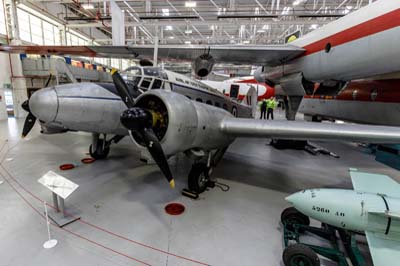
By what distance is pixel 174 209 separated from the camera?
3908 mm

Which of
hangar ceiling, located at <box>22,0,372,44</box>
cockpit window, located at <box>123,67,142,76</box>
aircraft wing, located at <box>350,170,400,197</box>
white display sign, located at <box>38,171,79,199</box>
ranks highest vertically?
hangar ceiling, located at <box>22,0,372,44</box>

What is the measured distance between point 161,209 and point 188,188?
0.94m

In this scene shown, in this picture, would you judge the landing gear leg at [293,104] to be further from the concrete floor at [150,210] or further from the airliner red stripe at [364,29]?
the airliner red stripe at [364,29]

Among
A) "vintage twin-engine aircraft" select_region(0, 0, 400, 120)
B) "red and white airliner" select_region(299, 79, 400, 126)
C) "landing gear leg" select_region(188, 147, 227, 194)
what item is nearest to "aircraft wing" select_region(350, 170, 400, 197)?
A: "vintage twin-engine aircraft" select_region(0, 0, 400, 120)

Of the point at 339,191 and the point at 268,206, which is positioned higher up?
the point at 339,191

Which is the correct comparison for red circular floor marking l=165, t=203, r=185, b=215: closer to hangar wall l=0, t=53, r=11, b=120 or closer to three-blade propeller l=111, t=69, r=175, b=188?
three-blade propeller l=111, t=69, r=175, b=188

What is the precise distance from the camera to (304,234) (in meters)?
3.26

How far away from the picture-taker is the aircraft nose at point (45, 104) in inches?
167

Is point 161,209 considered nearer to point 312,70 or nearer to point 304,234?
point 304,234

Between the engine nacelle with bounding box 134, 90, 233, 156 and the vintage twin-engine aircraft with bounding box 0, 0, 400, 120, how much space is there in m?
3.19

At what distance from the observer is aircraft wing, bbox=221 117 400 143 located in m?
3.43

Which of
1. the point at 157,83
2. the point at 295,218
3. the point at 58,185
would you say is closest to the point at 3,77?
the point at 157,83

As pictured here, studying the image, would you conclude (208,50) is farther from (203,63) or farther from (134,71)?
(134,71)

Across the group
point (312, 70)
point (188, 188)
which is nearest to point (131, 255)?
point (188, 188)
